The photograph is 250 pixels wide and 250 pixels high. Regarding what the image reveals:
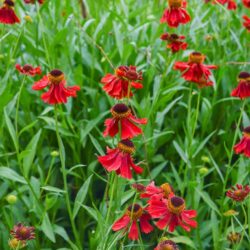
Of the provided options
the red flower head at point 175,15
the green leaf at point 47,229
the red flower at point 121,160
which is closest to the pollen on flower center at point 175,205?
the red flower at point 121,160

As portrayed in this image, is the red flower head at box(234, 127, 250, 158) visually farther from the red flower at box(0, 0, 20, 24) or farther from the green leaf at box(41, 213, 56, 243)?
the red flower at box(0, 0, 20, 24)

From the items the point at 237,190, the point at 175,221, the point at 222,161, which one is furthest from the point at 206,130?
the point at 175,221

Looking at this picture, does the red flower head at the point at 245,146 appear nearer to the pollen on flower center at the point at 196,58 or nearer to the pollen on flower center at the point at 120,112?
the pollen on flower center at the point at 196,58

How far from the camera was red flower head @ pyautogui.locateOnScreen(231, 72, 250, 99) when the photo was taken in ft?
5.48

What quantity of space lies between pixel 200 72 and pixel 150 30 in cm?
96

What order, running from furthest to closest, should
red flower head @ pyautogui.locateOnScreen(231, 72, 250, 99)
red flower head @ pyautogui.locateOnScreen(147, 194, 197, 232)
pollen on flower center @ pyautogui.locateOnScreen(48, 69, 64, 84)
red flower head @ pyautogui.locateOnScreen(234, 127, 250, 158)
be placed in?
red flower head @ pyautogui.locateOnScreen(231, 72, 250, 99) < red flower head @ pyautogui.locateOnScreen(234, 127, 250, 158) < pollen on flower center @ pyautogui.locateOnScreen(48, 69, 64, 84) < red flower head @ pyautogui.locateOnScreen(147, 194, 197, 232)

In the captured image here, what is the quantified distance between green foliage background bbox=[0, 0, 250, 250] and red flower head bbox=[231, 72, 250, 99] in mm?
126

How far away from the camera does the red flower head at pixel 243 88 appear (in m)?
1.67

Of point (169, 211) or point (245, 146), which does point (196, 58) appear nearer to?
point (245, 146)

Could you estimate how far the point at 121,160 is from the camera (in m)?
1.26

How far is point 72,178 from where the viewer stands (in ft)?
6.81

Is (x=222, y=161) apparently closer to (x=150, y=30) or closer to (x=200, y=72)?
(x=200, y=72)

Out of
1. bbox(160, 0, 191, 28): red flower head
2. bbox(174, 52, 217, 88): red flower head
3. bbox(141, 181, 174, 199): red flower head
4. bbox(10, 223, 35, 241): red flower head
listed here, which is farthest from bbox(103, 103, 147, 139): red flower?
bbox(160, 0, 191, 28): red flower head

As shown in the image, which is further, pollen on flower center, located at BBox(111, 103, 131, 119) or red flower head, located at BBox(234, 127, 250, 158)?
red flower head, located at BBox(234, 127, 250, 158)
